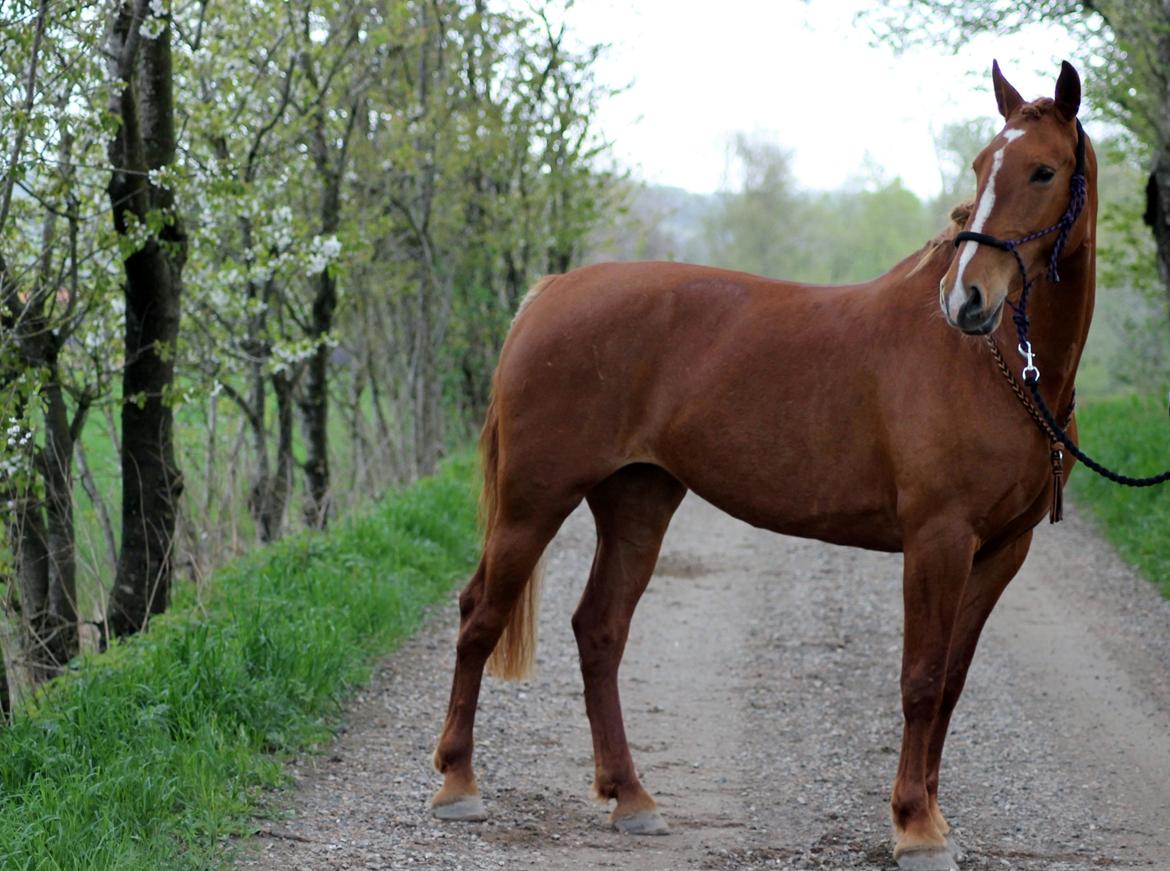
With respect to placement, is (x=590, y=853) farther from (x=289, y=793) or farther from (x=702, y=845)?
(x=289, y=793)

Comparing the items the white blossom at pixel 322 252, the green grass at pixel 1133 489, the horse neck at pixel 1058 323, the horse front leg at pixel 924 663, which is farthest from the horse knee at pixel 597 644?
the green grass at pixel 1133 489

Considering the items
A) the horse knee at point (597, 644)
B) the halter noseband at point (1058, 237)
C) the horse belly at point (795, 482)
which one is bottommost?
the horse knee at point (597, 644)

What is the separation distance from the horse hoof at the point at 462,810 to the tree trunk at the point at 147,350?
2808 mm

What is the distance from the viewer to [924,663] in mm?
4102

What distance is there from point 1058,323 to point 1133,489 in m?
7.12

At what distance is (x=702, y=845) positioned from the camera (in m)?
4.39

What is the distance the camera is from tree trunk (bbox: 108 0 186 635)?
664 cm

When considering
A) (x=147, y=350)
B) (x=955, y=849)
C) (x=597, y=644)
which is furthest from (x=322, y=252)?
(x=955, y=849)

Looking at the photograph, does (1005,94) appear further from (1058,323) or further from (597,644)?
(597,644)

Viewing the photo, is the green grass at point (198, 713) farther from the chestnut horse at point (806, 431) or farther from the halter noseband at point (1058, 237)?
the halter noseband at point (1058, 237)

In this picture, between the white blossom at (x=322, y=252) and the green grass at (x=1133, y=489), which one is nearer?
the white blossom at (x=322, y=252)

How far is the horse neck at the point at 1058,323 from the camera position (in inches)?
160

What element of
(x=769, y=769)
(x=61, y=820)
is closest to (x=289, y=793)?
(x=61, y=820)

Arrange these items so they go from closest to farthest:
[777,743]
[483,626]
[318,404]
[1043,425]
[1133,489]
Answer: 1. [1043,425]
2. [483,626]
3. [777,743]
4. [1133,489]
5. [318,404]
